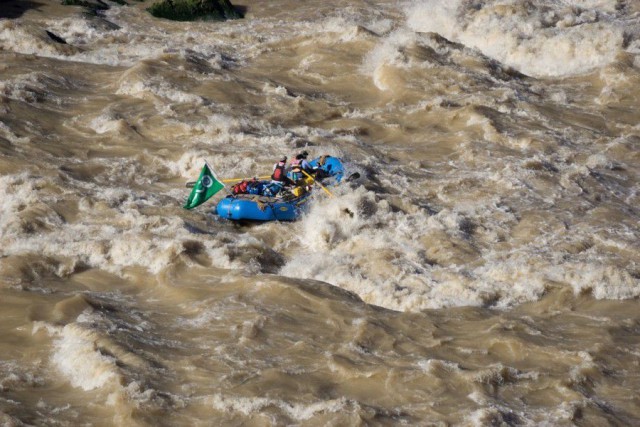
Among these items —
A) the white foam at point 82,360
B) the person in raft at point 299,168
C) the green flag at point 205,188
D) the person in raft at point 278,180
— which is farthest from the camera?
the person in raft at point 299,168

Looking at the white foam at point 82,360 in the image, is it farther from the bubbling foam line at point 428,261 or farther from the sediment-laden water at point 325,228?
the bubbling foam line at point 428,261

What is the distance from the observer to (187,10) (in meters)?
21.9

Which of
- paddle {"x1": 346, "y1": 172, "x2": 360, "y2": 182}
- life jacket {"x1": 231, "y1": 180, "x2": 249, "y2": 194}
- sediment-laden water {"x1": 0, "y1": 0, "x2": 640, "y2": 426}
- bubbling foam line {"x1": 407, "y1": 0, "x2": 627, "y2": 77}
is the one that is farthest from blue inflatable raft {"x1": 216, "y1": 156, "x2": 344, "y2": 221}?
bubbling foam line {"x1": 407, "y1": 0, "x2": 627, "y2": 77}

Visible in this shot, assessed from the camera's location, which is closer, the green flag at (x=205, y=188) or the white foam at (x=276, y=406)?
the white foam at (x=276, y=406)

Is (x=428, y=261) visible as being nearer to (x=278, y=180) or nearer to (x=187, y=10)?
(x=278, y=180)

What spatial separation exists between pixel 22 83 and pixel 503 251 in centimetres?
892

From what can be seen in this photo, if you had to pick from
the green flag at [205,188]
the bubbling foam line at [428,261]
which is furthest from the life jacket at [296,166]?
the green flag at [205,188]

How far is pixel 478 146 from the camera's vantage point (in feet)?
50.4

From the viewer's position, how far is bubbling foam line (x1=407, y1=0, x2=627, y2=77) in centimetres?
1984

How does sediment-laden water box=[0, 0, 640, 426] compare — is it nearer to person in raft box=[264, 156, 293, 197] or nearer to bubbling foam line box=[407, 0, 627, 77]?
bubbling foam line box=[407, 0, 627, 77]

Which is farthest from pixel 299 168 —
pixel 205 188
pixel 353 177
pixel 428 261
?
pixel 428 261

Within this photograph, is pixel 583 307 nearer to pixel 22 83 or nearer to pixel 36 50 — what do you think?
pixel 22 83

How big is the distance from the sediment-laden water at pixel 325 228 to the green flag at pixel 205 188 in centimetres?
34

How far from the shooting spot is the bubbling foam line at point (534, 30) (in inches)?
781
